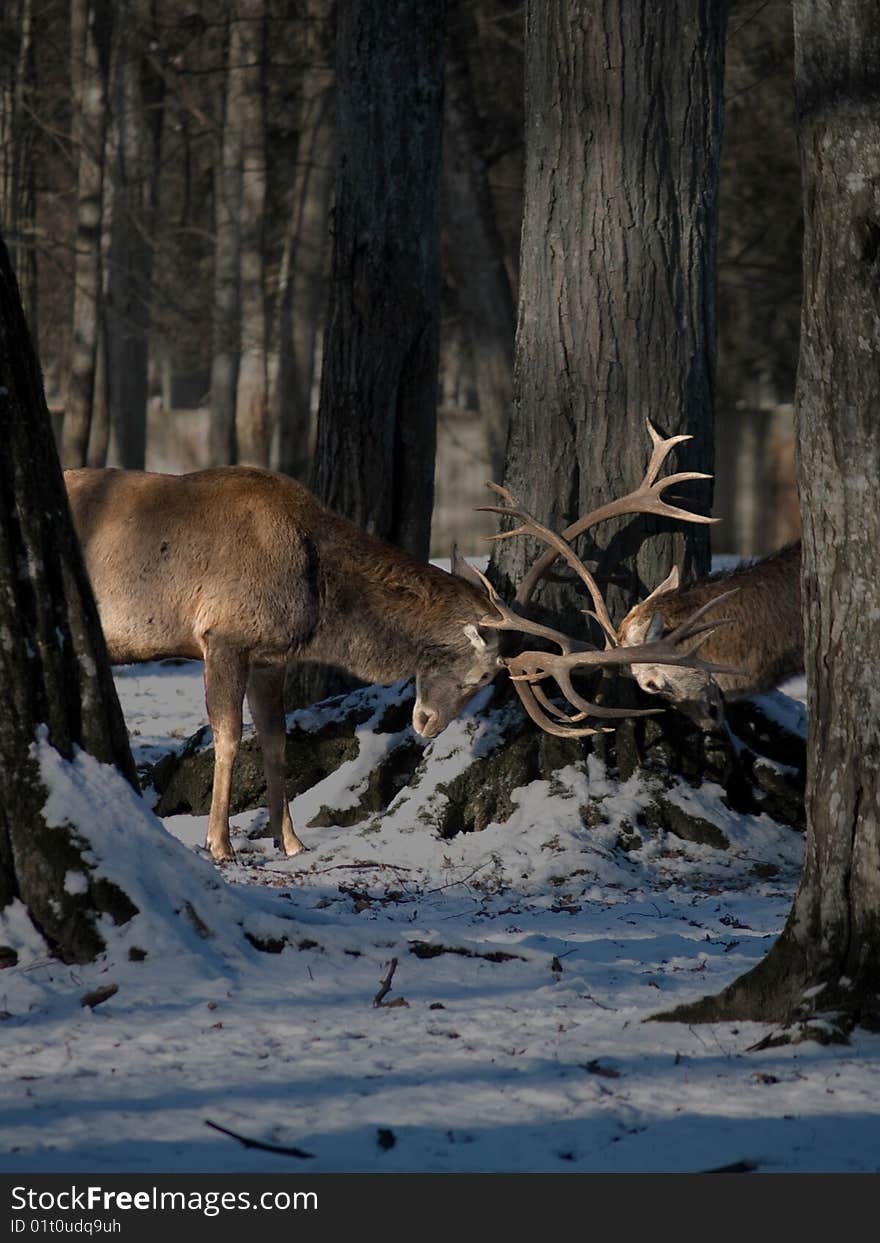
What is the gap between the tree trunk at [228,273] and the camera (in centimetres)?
2134

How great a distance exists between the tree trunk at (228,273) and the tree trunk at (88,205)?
1.66m

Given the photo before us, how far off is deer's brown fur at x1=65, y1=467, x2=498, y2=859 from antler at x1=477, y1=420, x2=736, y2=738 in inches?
18.6

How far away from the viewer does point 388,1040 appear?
4.98m

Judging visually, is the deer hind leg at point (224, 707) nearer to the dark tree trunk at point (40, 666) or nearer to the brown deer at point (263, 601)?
the brown deer at point (263, 601)

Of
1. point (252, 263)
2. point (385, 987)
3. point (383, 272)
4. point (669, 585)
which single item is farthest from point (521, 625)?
point (252, 263)

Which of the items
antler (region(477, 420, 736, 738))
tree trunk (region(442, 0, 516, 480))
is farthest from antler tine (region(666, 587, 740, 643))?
tree trunk (region(442, 0, 516, 480))

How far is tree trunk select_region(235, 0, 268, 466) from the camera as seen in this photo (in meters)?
21.2

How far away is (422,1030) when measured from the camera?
509 centimetres

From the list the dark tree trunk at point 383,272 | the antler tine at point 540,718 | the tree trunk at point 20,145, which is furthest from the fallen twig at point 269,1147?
the tree trunk at point 20,145

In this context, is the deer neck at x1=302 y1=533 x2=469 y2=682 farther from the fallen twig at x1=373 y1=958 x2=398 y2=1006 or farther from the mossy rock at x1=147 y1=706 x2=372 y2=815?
the fallen twig at x1=373 y1=958 x2=398 y2=1006

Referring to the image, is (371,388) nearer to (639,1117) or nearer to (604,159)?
(604,159)

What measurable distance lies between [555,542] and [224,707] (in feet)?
6.75

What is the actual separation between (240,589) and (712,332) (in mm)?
2837
